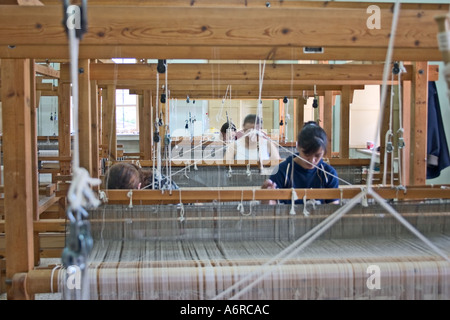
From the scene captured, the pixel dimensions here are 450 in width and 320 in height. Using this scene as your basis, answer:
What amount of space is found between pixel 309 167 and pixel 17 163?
160 cm

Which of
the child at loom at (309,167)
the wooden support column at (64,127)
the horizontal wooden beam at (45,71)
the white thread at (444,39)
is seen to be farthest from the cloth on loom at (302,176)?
the wooden support column at (64,127)

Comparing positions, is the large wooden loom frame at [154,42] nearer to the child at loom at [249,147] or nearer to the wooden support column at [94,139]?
the wooden support column at [94,139]

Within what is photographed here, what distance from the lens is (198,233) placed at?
205 centimetres

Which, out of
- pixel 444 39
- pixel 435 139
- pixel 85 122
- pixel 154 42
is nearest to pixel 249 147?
pixel 435 139

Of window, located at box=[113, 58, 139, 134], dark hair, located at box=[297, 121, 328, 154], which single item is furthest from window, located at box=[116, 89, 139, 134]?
dark hair, located at box=[297, 121, 328, 154]

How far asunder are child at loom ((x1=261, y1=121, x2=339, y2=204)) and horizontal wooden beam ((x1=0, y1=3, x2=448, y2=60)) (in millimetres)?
1200

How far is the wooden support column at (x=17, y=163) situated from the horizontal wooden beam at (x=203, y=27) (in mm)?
214

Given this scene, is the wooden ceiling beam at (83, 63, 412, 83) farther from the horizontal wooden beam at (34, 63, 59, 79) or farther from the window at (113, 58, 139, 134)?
the window at (113, 58, 139, 134)

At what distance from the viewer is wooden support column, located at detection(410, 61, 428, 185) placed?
3.05 meters

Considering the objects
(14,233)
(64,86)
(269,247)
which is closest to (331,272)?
(269,247)

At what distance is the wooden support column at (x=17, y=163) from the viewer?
1594 mm

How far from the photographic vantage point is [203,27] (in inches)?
54.7
